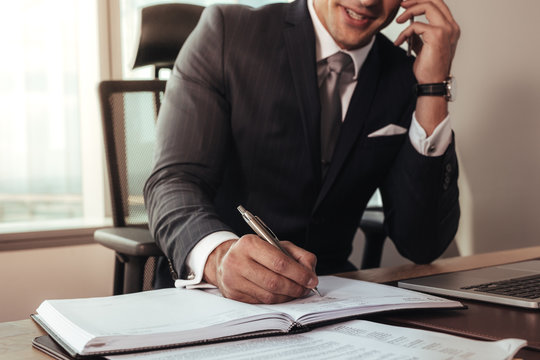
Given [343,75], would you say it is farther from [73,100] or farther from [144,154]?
[73,100]

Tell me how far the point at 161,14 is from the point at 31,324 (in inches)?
42.8

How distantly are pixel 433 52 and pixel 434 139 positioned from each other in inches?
7.9

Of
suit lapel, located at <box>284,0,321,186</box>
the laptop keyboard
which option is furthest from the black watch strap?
the laptop keyboard

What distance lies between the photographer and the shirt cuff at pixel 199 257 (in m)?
0.89

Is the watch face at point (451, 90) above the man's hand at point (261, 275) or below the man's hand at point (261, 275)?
above

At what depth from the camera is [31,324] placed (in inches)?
29.3

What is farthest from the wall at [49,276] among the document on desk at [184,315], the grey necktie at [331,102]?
the document on desk at [184,315]

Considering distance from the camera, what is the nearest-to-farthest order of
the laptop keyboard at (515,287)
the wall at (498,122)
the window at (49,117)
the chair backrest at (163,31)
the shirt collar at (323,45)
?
the laptop keyboard at (515,287)
the shirt collar at (323,45)
the chair backrest at (163,31)
the wall at (498,122)
the window at (49,117)

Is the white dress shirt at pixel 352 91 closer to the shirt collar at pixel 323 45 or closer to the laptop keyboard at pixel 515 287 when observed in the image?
the shirt collar at pixel 323 45

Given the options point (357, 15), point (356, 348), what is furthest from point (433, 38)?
point (356, 348)

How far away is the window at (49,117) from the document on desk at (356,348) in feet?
6.37

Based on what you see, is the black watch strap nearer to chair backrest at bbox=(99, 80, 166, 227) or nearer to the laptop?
the laptop

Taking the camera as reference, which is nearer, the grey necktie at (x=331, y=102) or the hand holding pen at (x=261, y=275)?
the hand holding pen at (x=261, y=275)

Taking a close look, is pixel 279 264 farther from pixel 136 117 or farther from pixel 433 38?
pixel 136 117
